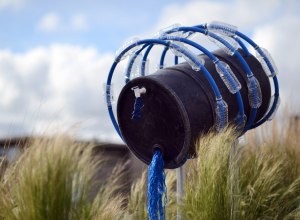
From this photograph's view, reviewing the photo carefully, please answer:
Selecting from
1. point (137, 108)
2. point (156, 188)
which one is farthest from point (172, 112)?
point (156, 188)

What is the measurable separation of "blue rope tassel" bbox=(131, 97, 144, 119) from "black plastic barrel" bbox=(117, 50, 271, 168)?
0.8 inches

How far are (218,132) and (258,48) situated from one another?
904 millimetres

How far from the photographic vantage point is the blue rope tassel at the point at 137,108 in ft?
11.4

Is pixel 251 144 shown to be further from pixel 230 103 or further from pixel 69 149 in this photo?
pixel 69 149

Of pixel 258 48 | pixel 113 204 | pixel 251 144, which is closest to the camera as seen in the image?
pixel 113 204

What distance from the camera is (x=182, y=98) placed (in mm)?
3268

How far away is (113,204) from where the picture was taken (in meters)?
3.65

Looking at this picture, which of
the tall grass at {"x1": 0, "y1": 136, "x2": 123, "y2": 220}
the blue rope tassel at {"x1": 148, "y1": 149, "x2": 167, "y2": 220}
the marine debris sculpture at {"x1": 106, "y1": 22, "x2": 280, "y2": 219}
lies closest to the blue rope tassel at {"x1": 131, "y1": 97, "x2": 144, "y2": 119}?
the marine debris sculpture at {"x1": 106, "y1": 22, "x2": 280, "y2": 219}

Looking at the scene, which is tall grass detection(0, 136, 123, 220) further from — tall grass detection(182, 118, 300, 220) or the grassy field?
tall grass detection(182, 118, 300, 220)

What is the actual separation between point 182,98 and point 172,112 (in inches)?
4.6

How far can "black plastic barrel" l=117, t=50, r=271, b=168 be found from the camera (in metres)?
3.28

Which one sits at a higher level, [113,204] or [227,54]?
[227,54]

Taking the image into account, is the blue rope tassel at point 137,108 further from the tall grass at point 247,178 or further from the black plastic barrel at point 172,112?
the tall grass at point 247,178

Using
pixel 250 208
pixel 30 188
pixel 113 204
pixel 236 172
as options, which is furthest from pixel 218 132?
pixel 30 188
